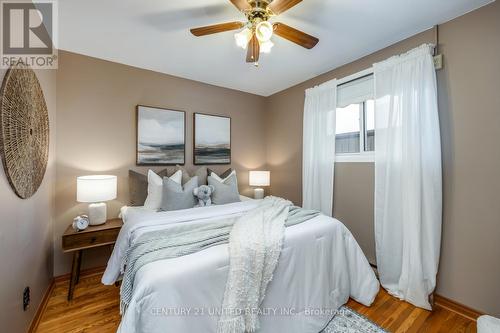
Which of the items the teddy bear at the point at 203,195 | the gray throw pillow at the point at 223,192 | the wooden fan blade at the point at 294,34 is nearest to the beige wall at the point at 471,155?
the wooden fan blade at the point at 294,34

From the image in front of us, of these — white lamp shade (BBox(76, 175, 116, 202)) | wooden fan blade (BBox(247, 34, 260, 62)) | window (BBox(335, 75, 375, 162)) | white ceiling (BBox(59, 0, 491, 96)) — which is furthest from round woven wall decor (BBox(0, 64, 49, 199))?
window (BBox(335, 75, 375, 162))

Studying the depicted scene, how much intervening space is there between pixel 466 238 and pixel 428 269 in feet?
1.28

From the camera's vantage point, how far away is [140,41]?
2158 mm

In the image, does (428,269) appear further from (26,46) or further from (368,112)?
(26,46)

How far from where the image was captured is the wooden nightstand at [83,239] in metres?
1.95

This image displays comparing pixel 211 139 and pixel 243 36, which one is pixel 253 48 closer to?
pixel 243 36

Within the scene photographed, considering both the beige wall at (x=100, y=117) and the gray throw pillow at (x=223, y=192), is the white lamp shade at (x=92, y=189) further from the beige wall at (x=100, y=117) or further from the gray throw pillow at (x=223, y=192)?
the gray throw pillow at (x=223, y=192)

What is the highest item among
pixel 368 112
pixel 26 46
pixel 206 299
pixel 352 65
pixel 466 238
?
pixel 352 65

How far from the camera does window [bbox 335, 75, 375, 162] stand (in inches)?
97.7

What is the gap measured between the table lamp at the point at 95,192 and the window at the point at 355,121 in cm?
258

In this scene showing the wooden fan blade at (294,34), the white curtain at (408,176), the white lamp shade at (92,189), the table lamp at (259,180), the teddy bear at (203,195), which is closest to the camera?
the wooden fan blade at (294,34)

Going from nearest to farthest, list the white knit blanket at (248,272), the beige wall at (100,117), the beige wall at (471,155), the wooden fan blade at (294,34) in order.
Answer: the white knit blanket at (248,272) < the wooden fan blade at (294,34) < the beige wall at (471,155) < the beige wall at (100,117)

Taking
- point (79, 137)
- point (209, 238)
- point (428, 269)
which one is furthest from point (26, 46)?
point (428, 269)

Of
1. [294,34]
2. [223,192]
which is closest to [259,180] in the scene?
[223,192]
